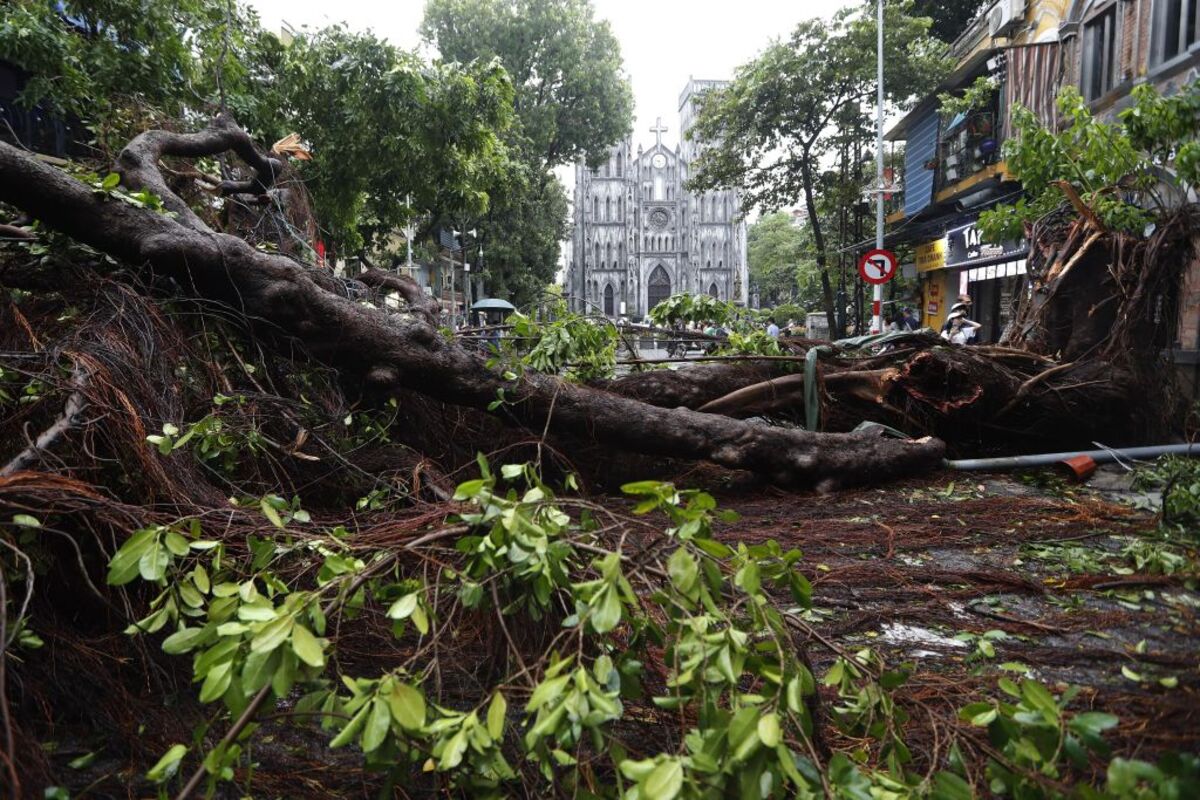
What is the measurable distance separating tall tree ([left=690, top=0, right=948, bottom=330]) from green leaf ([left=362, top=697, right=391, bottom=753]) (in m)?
21.8

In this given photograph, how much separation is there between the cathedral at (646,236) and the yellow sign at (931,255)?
54.9 metres

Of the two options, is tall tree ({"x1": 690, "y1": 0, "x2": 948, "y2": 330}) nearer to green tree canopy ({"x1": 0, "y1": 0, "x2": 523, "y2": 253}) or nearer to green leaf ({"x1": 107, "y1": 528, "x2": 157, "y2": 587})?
green tree canopy ({"x1": 0, "y1": 0, "x2": 523, "y2": 253})

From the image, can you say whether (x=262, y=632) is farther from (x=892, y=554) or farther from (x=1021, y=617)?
(x=892, y=554)

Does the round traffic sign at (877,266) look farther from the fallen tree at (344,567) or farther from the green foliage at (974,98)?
the fallen tree at (344,567)

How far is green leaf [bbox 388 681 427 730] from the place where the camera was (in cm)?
128

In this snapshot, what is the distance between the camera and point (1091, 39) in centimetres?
1418

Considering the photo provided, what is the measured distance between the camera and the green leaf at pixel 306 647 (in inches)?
49.6

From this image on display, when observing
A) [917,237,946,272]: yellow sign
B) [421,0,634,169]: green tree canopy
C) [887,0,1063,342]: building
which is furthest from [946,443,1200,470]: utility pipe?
[421,0,634,169]: green tree canopy

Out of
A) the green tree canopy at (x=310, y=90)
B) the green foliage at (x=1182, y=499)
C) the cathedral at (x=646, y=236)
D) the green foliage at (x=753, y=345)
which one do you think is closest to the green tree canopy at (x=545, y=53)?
the green tree canopy at (x=310, y=90)

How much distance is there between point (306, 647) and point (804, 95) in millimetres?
22170

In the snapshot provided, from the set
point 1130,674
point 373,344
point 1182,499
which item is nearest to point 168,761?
point 1130,674

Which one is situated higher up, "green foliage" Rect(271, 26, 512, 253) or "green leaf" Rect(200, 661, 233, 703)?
"green foliage" Rect(271, 26, 512, 253)

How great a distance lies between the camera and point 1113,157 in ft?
20.6

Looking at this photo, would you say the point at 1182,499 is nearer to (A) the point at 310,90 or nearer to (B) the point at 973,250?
(A) the point at 310,90
